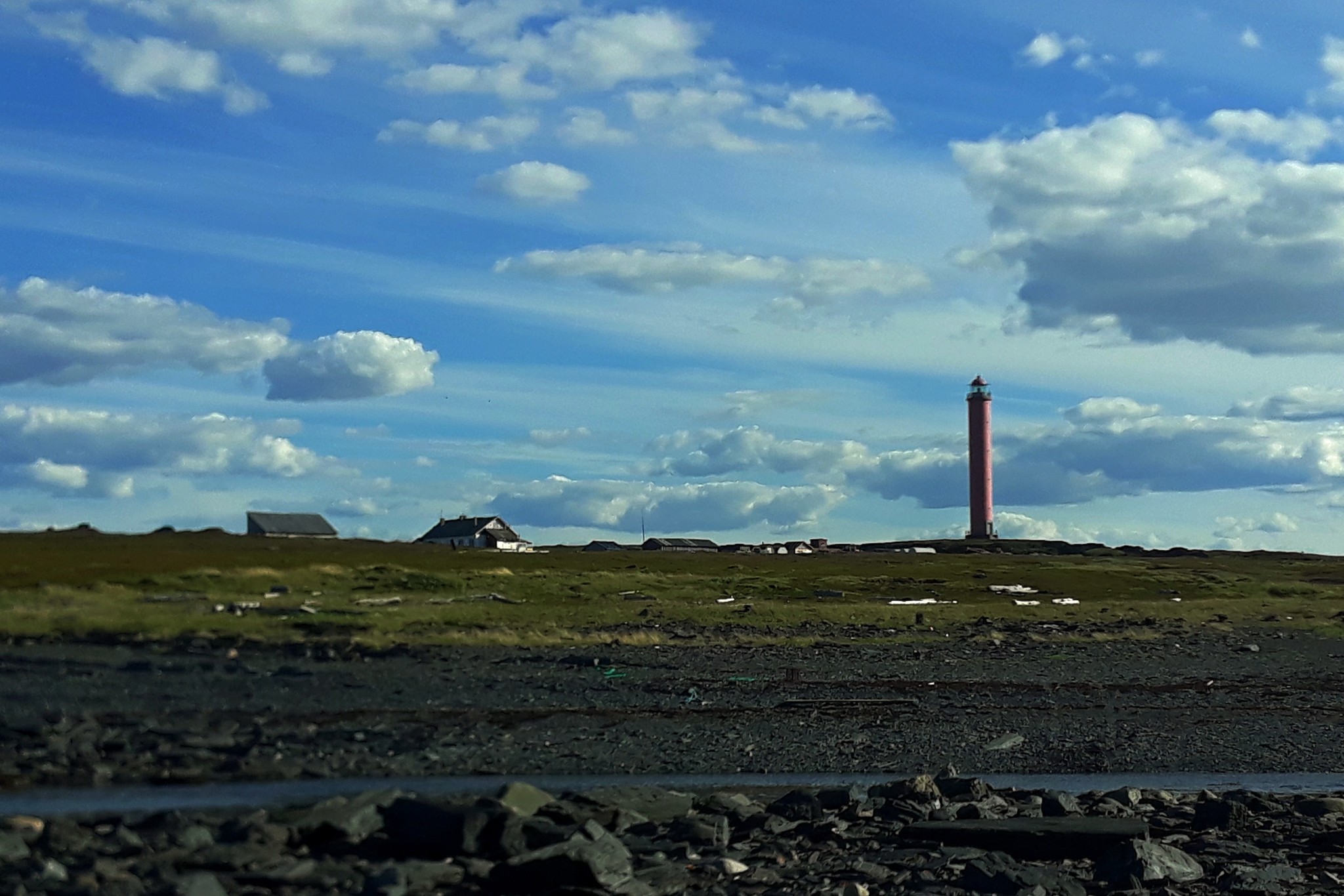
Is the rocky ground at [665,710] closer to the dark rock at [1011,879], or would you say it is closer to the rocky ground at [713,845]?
the rocky ground at [713,845]

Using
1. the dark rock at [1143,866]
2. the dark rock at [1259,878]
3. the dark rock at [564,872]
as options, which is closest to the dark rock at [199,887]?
the dark rock at [564,872]

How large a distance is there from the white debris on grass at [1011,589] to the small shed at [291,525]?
4976 cm

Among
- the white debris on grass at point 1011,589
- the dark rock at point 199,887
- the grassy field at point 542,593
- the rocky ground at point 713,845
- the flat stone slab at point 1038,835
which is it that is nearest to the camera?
the dark rock at point 199,887

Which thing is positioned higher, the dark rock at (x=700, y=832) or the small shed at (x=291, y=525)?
the small shed at (x=291, y=525)

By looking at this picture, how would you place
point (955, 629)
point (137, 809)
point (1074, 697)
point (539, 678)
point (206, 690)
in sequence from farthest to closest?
point (955, 629)
point (1074, 697)
point (539, 678)
point (206, 690)
point (137, 809)

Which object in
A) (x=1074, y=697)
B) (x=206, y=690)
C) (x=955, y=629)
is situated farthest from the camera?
(x=955, y=629)

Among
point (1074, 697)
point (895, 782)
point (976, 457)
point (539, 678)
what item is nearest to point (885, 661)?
point (1074, 697)

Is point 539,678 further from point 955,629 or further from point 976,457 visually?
point 976,457

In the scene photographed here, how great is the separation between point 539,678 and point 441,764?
8.72 meters

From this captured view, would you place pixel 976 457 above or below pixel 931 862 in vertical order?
above

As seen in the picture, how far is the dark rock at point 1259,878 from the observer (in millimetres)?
13266

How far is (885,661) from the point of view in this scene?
34.0 meters

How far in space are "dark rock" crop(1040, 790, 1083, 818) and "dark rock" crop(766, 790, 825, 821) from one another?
8.18ft

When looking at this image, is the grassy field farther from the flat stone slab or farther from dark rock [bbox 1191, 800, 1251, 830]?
dark rock [bbox 1191, 800, 1251, 830]
